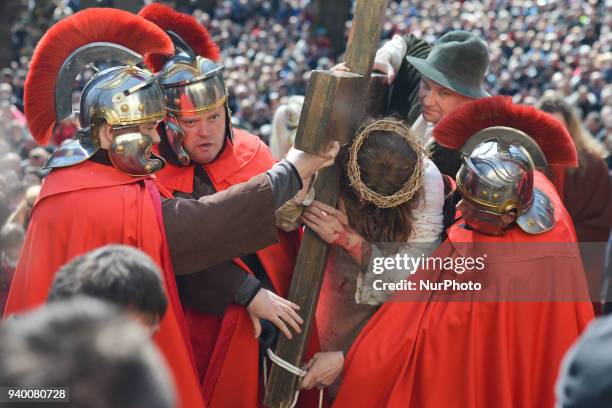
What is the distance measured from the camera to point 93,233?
344cm

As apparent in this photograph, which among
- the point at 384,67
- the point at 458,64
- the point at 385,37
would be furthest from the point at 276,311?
the point at 385,37

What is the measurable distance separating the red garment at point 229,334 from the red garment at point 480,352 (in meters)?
0.46

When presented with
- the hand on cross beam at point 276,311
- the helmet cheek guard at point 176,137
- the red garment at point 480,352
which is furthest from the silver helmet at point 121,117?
the red garment at point 480,352

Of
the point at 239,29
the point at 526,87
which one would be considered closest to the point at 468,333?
the point at 526,87

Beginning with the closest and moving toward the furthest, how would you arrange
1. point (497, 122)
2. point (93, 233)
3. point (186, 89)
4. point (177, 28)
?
point (93, 233) < point (186, 89) < point (497, 122) < point (177, 28)

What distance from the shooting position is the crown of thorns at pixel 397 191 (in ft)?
12.7

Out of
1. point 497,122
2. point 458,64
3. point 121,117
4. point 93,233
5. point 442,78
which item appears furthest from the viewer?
point 458,64

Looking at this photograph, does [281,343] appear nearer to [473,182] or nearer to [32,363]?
[473,182]

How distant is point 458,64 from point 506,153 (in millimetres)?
1259

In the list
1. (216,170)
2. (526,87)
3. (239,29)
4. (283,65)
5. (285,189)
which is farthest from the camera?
(239,29)

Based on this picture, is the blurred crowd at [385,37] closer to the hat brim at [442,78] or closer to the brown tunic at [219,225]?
the hat brim at [442,78]

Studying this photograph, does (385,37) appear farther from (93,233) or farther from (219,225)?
(93,233)

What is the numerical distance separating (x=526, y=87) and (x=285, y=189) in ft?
48.6

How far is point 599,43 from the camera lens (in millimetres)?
18109
